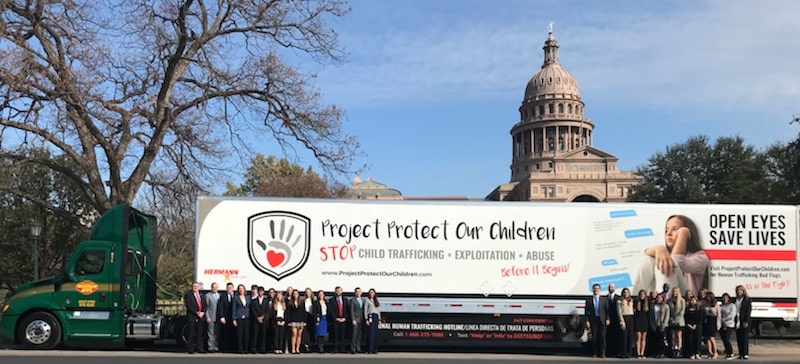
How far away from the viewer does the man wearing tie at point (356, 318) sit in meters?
14.3

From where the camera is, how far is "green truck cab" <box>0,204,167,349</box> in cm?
1428

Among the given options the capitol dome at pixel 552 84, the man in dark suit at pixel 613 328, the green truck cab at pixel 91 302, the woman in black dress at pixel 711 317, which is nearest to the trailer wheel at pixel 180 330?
the green truck cab at pixel 91 302

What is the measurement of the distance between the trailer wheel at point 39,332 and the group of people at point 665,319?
11045 millimetres

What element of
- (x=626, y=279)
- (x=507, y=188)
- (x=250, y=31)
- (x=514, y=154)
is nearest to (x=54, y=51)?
(x=250, y=31)

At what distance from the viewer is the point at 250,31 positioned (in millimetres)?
21172

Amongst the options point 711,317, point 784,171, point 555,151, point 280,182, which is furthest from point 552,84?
point 711,317

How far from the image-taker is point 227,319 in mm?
14500

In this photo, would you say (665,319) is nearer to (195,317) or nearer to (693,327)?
(693,327)

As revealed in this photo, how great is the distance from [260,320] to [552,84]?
5672 inches

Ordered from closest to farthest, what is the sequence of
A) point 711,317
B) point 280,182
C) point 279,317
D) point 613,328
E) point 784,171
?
point 279,317 → point 711,317 → point 613,328 → point 784,171 → point 280,182

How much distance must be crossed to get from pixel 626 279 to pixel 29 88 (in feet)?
49.8

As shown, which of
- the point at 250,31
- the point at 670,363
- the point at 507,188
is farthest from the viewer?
the point at 507,188

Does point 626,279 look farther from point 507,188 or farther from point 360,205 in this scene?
point 507,188

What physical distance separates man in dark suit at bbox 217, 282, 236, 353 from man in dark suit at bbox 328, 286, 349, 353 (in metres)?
2.08
